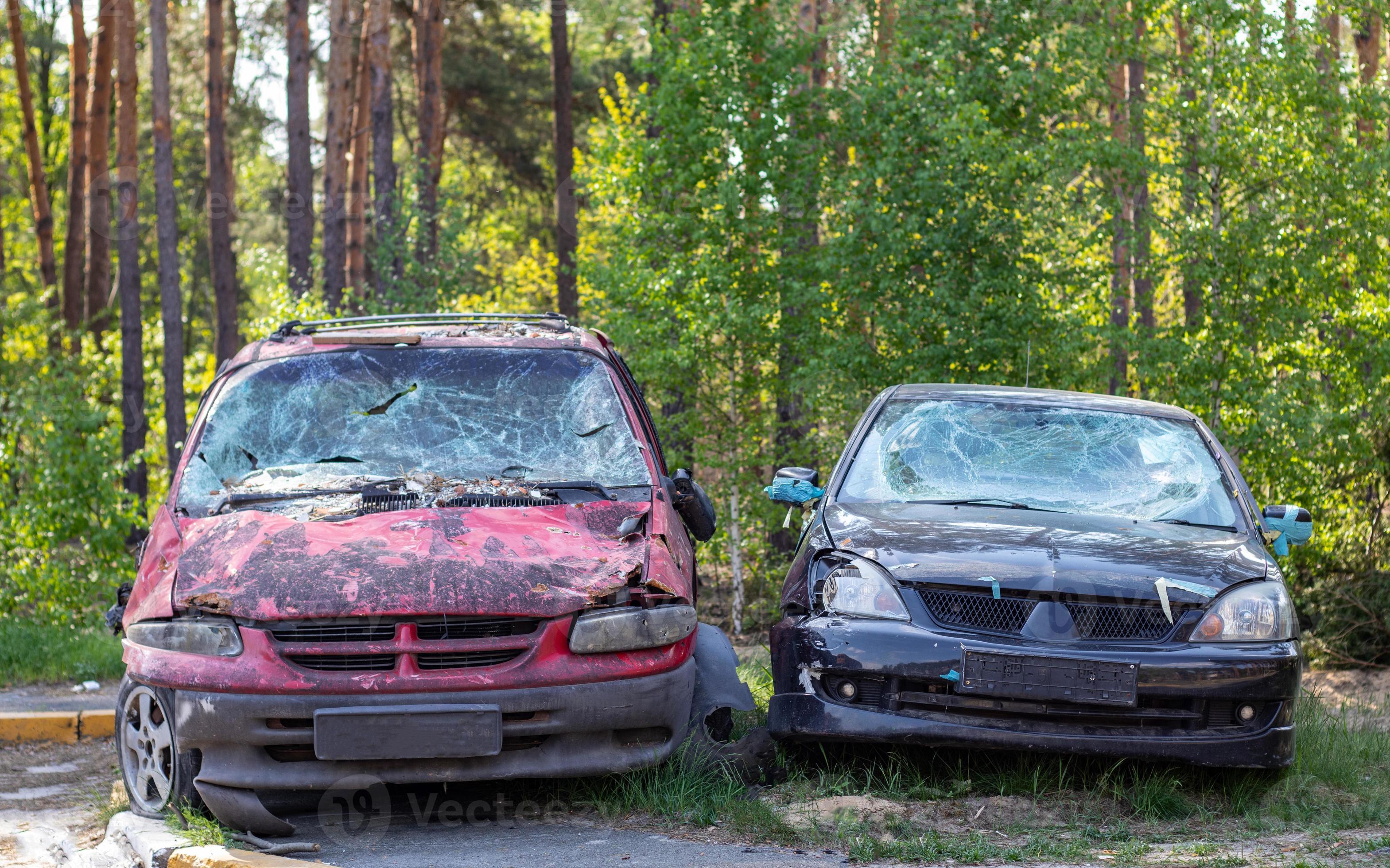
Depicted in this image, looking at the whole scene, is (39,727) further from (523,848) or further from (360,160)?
(360,160)

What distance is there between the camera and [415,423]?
18.3 ft

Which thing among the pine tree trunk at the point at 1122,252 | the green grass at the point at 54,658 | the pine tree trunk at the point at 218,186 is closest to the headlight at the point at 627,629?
the green grass at the point at 54,658

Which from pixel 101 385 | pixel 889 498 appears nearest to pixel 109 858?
pixel 889 498

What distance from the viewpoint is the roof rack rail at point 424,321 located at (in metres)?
6.33

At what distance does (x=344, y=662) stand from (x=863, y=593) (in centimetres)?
191

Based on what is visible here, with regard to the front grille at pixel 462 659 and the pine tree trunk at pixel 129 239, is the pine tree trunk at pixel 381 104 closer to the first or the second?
the pine tree trunk at pixel 129 239

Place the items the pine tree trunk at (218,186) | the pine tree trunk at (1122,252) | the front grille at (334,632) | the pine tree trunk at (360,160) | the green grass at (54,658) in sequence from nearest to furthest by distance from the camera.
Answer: the front grille at (334,632) → the green grass at (54,658) → the pine tree trunk at (1122,252) → the pine tree trunk at (218,186) → the pine tree trunk at (360,160)

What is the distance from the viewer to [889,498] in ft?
18.6

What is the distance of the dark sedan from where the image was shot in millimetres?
4629

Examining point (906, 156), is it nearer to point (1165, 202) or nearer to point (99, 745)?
point (1165, 202)

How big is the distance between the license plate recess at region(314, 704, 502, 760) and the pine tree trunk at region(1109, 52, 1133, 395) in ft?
23.6

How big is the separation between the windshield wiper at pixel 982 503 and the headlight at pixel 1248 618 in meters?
0.86

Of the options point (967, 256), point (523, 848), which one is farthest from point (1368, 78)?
point (523, 848)

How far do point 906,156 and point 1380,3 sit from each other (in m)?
4.04
